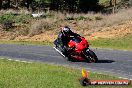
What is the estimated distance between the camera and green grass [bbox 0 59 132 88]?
1321 centimetres

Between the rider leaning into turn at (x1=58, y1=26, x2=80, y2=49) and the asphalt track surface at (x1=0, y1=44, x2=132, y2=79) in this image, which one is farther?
the rider leaning into turn at (x1=58, y1=26, x2=80, y2=49)

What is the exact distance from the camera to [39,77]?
1477 cm

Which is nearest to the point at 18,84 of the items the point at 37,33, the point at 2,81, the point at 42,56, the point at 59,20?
the point at 2,81

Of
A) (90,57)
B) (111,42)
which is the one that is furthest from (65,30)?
(111,42)

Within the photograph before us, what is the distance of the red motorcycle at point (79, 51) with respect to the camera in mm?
20172

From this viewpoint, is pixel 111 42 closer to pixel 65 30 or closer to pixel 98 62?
pixel 65 30

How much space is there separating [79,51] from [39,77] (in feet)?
19.9

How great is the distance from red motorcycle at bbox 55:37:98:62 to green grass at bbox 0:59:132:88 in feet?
8.74

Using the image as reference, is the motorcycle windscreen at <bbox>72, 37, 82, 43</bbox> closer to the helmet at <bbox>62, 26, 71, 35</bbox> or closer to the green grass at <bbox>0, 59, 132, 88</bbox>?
the helmet at <bbox>62, 26, 71, 35</bbox>

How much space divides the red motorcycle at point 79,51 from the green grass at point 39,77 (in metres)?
2.66

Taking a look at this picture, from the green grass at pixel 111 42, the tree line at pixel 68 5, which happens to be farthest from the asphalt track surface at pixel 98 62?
the tree line at pixel 68 5

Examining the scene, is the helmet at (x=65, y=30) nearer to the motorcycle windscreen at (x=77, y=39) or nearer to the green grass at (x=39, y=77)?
the motorcycle windscreen at (x=77, y=39)

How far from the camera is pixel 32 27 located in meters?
43.1

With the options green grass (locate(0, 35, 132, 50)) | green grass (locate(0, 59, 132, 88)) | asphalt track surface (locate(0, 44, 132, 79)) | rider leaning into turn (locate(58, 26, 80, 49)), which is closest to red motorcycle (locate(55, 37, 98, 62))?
rider leaning into turn (locate(58, 26, 80, 49))
